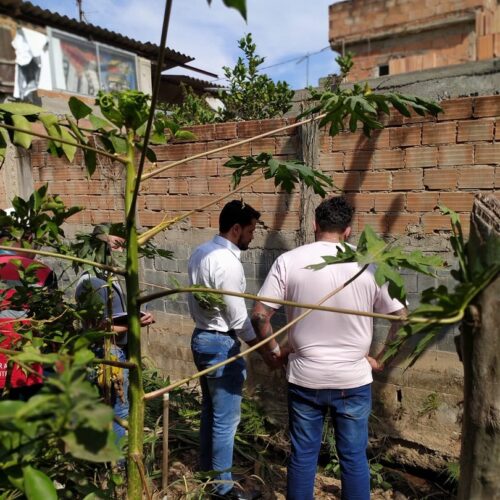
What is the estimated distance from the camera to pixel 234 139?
3686 mm

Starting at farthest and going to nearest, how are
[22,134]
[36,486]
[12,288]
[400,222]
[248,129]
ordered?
[248,129], [400,222], [12,288], [22,134], [36,486]

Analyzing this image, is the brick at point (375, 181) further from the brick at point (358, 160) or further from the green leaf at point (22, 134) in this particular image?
the green leaf at point (22, 134)

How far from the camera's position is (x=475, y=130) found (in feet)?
9.30

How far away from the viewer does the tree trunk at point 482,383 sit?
1.06 m

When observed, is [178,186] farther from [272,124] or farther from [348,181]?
[348,181]

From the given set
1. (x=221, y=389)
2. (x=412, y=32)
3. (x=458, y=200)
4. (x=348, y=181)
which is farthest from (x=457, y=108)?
(x=412, y=32)

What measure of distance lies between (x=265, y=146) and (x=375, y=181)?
2.78 ft

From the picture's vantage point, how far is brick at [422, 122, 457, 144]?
2895 mm

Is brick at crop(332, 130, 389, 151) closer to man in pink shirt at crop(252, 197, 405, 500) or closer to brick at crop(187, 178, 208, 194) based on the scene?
man in pink shirt at crop(252, 197, 405, 500)

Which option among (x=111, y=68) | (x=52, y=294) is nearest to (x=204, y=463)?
(x=52, y=294)

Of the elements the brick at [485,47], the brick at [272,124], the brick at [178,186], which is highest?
the brick at [485,47]

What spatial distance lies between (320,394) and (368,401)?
0.88 ft

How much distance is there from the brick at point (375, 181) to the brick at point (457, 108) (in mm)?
466

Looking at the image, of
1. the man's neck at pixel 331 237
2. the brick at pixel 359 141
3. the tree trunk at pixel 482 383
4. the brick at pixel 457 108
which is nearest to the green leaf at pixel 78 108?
the tree trunk at pixel 482 383
